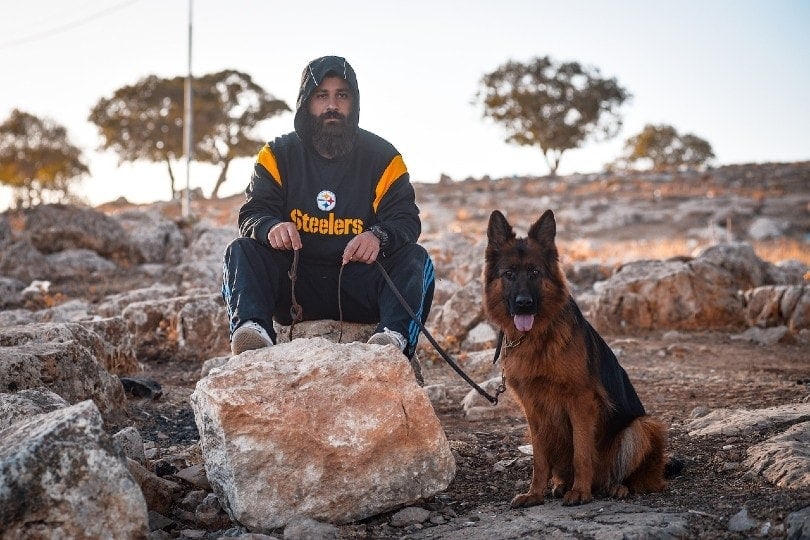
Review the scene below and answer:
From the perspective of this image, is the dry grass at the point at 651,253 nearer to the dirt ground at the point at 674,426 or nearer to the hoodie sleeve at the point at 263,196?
the dirt ground at the point at 674,426

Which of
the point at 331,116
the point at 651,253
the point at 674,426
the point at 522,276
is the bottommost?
the point at 674,426

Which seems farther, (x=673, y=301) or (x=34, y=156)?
(x=34, y=156)

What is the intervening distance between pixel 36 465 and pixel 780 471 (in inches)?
140

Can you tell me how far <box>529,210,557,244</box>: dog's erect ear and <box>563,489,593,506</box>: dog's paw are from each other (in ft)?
4.88

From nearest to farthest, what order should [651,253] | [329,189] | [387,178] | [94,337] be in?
[329,189], [387,178], [94,337], [651,253]

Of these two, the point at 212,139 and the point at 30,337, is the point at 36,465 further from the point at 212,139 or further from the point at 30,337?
the point at 212,139

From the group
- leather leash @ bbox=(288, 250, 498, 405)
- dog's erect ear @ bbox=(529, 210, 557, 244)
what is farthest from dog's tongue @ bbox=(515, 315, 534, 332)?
dog's erect ear @ bbox=(529, 210, 557, 244)

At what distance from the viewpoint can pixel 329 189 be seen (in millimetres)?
5242

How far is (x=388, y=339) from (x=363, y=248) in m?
0.64

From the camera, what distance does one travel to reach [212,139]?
125 feet

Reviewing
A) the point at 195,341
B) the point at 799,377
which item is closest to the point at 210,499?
the point at 195,341

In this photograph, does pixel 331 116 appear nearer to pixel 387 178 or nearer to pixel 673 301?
pixel 387 178

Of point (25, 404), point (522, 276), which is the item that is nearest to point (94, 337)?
point (25, 404)

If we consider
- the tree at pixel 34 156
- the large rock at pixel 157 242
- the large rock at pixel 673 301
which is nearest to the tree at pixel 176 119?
the tree at pixel 34 156
